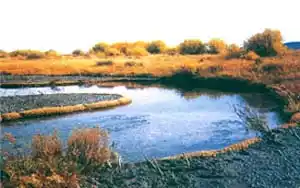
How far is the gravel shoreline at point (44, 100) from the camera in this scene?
24.8 metres

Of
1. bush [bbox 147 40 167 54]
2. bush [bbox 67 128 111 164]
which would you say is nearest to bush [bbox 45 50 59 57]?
bush [bbox 147 40 167 54]

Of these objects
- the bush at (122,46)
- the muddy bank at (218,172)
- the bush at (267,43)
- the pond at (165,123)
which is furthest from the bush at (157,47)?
the muddy bank at (218,172)

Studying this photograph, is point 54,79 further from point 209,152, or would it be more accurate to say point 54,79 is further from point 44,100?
point 209,152

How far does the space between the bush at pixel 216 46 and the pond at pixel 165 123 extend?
135ft

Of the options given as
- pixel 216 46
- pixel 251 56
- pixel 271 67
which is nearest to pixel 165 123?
pixel 271 67

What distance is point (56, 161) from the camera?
12.4 m

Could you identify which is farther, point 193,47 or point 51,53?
point 51,53

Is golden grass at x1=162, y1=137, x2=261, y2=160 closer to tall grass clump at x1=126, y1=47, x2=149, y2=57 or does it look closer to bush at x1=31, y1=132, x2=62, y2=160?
bush at x1=31, y1=132, x2=62, y2=160

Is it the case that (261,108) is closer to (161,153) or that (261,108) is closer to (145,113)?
(145,113)

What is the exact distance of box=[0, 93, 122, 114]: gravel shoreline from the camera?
24.8 m

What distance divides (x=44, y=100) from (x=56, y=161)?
49.7 feet

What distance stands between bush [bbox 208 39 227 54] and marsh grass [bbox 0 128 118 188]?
59.2 m

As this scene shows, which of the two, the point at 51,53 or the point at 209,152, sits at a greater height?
the point at 51,53

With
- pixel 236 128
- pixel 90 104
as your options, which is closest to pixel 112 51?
pixel 90 104
